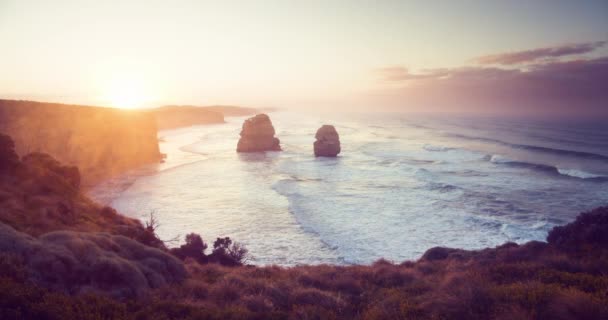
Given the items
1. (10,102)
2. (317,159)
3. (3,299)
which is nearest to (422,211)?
(3,299)

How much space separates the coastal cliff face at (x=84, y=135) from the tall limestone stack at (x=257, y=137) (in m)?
15.6

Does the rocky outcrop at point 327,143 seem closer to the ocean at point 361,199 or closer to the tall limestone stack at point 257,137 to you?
the ocean at point 361,199

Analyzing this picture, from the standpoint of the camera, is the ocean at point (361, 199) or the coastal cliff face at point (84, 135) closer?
the ocean at point (361, 199)

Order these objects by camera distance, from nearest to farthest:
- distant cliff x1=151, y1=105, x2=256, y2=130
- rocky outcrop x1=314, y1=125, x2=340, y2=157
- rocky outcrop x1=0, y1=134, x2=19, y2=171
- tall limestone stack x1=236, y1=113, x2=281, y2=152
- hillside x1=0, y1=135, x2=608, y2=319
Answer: hillside x1=0, y1=135, x2=608, y2=319, rocky outcrop x1=0, y1=134, x2=19, y2=171, rocky outcrop x1=314, y1=125, x2=340, y2=157, tall limestone stack x1=236, y1=113, x2=281, y2=152, distant cliff x1=151, y1=105, x2=256, y2=130

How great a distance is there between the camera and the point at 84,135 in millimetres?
45625

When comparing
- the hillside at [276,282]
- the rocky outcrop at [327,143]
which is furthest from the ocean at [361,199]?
the hillside at [276,282]

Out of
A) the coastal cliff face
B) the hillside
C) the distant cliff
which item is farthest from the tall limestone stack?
the distant cliff

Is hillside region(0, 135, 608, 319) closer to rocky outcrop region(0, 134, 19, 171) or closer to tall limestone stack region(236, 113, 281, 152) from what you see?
rocky outcrop region(0, 134, 19, 171)

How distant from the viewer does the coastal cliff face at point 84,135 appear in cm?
3975

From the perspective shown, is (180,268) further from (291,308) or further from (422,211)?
(422,211)

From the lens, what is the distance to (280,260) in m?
19.6

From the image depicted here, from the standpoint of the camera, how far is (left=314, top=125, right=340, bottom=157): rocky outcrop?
195 ft

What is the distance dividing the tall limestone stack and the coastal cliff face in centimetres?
1558

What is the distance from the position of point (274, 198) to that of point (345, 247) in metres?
13.4
